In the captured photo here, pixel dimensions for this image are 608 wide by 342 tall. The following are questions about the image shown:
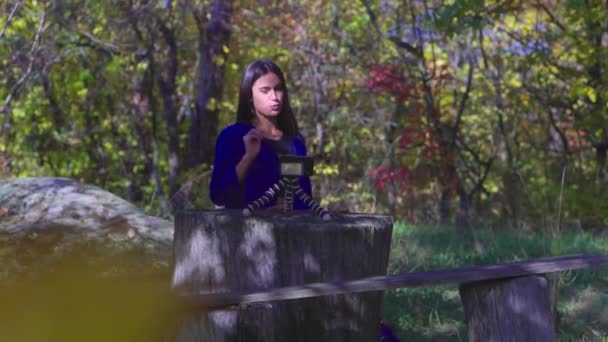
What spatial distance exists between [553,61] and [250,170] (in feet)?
21.8

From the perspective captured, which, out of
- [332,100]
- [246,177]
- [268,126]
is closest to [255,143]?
[246,177]

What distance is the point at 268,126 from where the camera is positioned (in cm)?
384

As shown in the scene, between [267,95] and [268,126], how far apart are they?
15cm

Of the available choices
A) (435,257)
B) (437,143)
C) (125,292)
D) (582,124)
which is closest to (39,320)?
(125,292)

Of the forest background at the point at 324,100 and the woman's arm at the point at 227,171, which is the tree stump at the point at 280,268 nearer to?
the woman's arm at the point at 227,171

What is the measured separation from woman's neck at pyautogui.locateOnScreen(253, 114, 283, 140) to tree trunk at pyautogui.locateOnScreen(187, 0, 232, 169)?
7729mm

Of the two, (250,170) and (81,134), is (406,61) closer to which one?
(81,134)

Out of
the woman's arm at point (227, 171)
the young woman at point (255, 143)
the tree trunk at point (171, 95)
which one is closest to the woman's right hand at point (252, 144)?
the young woman at point (255, 143)

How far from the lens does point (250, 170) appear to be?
3627 millimetres

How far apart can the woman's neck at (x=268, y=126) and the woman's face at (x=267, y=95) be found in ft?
0.12

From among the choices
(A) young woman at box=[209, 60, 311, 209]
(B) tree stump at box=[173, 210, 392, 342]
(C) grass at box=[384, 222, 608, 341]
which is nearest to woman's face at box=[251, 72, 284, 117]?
(A) young woman at box=[209, 60, 311, 209]

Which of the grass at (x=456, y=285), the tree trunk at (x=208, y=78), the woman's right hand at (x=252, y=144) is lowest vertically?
the grass at (x=456, y=285)

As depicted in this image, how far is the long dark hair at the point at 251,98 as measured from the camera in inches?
151

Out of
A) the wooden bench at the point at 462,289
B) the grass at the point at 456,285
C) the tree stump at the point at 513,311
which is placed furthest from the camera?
the grass at the point at 456,285
